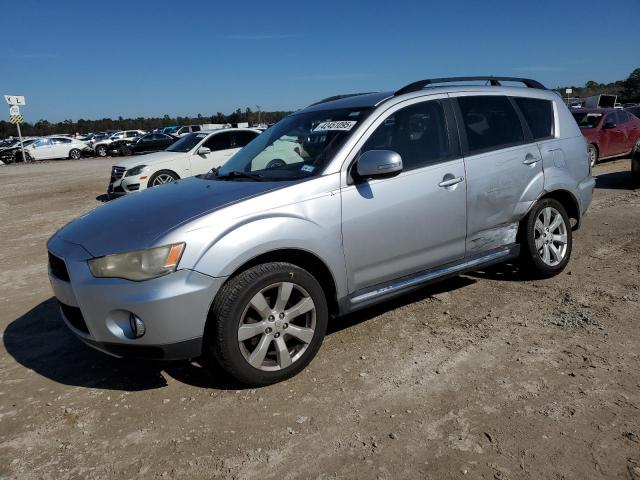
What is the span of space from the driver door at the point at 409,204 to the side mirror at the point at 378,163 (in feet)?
0.42

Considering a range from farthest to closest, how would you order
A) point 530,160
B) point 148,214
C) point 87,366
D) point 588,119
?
point 588,119
point 530,160
point 87,366
point 148,214

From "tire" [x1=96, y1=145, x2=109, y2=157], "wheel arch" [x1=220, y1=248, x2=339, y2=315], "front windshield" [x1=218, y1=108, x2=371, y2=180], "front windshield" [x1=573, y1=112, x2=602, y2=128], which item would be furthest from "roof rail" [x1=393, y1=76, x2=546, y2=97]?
"tire" [x1=96, y1=145, x2=109, y2=157]

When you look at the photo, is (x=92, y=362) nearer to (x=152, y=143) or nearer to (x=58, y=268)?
(x=58, y=268)

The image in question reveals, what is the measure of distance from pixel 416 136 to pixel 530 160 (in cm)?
128

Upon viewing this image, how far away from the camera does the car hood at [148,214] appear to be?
3047 mm

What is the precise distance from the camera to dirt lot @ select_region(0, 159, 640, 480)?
101 inches

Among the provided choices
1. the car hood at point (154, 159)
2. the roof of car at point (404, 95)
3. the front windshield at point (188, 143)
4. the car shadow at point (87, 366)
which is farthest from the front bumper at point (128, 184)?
the roof of car at point (404, 95)

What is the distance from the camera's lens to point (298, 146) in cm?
399

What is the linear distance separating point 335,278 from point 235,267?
755 mm

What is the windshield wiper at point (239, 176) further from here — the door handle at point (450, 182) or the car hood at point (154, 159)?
the car hood at point (154, 159)

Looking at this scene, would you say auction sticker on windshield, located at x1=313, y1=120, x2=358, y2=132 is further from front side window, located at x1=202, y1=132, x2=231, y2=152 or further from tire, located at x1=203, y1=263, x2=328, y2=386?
front side window, located at x1=202, y1=132, x2=231, y2=152

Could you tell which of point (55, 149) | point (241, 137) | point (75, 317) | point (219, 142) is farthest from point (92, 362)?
point (55, 149)

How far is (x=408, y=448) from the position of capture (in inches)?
103

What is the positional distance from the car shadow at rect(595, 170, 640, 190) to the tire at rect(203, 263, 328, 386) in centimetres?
888
